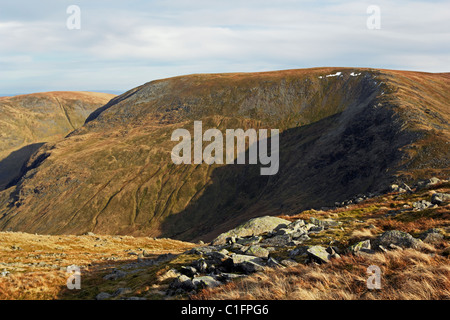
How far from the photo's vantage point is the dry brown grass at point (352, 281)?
346 inches

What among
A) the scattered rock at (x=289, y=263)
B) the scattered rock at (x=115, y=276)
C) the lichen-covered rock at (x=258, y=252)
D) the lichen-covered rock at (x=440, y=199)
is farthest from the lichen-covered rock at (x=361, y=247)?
the scattered rock at (x=115, y=276)

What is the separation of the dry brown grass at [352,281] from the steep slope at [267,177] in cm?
9390

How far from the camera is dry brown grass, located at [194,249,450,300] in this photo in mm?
8781

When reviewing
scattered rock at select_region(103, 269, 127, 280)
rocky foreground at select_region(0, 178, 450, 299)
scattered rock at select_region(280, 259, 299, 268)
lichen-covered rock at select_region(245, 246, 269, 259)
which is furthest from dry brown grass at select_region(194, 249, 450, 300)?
scattered rock at select_region(103, 269, 127, 280)

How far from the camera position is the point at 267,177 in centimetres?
16650

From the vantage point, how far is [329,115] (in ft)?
577

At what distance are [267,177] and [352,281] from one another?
517 ft

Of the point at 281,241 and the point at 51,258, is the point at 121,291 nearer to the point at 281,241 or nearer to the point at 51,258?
the point at 281,241

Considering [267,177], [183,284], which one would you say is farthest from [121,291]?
[267,177]

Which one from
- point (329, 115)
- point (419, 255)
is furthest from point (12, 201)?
point (419, 255)

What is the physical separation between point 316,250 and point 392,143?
116257 millimetres

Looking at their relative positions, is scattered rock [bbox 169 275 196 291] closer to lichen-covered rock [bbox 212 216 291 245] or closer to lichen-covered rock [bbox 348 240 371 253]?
lichen-covered rock [bbox 348 240 371 253]

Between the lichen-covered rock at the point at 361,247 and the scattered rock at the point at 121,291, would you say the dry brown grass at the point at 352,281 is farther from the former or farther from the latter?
the scattered rock at the point at 121,291

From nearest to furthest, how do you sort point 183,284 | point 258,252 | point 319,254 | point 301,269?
point 301,269 → point 319,254 → point 183,284 → point 258,252
